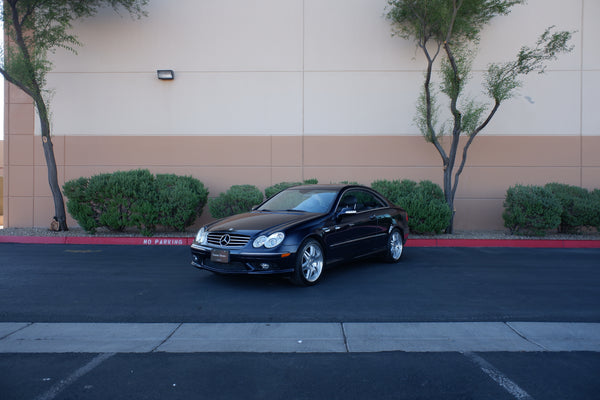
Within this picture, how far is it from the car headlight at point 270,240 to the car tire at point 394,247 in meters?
2.71

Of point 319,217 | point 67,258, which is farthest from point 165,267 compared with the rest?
point 319,217

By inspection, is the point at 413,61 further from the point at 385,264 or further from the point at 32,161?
the point at 32,161

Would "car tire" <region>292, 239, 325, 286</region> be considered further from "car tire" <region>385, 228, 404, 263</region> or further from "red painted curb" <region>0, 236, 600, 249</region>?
"red painted curb" <region>0, 236, 600, 249</region>

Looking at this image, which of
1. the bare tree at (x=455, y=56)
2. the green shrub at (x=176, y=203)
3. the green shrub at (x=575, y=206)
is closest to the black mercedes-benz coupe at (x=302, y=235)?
the green shrub at (x=176, y=203)

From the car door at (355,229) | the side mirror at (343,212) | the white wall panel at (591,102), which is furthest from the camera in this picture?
the white wall panel at (591,102)

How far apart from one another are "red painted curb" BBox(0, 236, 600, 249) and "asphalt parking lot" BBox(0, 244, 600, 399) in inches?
114

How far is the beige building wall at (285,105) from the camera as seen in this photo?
A: 12695 mm

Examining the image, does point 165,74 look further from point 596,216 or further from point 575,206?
point 596,216

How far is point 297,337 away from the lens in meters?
4.32

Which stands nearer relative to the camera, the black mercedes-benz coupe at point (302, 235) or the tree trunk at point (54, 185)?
the black mercedes-benz coupe at point (302, 235)

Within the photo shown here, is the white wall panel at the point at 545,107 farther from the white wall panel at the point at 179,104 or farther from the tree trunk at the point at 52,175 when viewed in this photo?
the tree trunk at the point at 52,175

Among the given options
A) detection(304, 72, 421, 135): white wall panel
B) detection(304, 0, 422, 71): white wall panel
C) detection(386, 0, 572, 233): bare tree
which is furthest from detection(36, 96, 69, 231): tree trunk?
detection(386, 0, 572, 233): bare tree

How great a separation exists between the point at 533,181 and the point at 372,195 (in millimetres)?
7138

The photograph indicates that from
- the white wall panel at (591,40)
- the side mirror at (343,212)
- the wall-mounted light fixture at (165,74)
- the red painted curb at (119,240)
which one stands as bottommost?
the red painted curb at (119,240)
